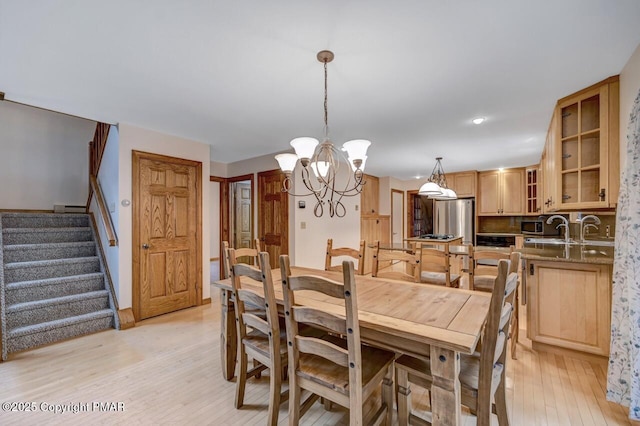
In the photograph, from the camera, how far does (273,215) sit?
14.8 ft

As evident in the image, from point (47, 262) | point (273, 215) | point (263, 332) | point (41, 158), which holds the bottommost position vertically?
point (263, 332)

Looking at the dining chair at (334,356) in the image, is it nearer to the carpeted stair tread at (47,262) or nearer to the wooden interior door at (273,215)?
the wooden interior door at (273,215)

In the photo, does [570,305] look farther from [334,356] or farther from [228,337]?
[228,337]

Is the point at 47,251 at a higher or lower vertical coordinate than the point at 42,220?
lower

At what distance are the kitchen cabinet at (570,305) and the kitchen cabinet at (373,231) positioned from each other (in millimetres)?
3274

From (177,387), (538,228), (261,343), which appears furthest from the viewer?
(538,228)

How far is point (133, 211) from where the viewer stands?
326 centimetres

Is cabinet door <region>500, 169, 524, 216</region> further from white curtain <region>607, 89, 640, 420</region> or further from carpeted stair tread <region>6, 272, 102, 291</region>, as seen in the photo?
carpeted stair tread <region>6, 272, 102, 291</region>

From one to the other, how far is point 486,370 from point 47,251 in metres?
4.59

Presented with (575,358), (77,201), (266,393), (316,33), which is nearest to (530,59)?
(316,33)

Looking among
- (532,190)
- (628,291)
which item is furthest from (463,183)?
(628,291)

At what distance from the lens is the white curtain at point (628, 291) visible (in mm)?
1577

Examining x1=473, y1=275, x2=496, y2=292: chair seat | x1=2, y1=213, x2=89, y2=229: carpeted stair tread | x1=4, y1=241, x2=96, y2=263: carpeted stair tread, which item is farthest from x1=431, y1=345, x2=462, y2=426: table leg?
x1=2, y1=213, x2=89, y2=229: carpeted stair tread

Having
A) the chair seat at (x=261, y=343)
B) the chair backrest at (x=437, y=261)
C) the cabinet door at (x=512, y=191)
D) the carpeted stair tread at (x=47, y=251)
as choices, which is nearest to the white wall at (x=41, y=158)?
the carpeted stair tread at (x=47, y=251)
